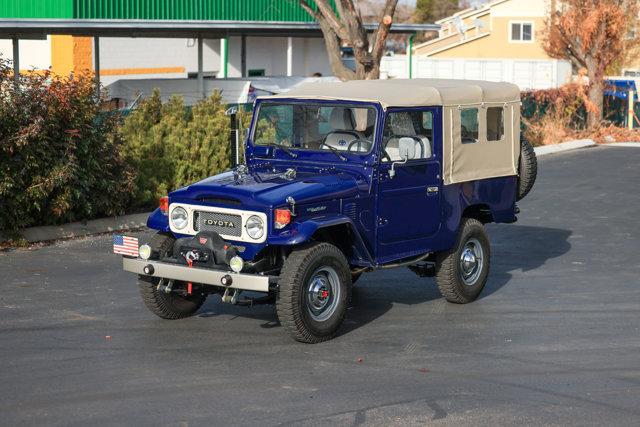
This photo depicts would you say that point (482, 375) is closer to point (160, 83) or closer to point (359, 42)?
point (359, 42)

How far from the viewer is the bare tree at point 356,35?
2341cm

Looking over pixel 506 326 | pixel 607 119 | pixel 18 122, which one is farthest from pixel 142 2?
pixel 506 326

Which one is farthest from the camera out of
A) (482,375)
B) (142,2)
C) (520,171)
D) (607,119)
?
(607,119)

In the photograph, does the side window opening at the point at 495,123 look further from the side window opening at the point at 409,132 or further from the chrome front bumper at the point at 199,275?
the chrome front bumper at the point at 199,275

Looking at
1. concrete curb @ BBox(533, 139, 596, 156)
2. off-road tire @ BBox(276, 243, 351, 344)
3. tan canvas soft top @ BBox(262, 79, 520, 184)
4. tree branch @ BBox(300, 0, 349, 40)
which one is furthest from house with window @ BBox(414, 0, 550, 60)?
off-road tire @ BBox(276, 243, 351, 344)

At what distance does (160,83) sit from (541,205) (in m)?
12.9

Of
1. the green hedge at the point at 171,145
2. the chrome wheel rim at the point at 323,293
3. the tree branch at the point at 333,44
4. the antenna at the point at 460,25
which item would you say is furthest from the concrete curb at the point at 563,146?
the antenna at the point at 460,25

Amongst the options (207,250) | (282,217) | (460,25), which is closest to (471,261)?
(282,217)

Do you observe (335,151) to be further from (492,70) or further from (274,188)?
(492,70)

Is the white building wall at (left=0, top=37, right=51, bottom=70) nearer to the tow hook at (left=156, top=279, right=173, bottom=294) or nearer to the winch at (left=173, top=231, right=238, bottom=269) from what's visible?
the tow hook at (left=156, top=279, right=173, bottom=294)

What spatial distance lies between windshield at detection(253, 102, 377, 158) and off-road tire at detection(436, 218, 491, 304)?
1538 millimetres

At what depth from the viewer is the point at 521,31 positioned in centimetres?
5409

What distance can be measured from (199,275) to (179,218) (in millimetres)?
774

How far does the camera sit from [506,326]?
9.77 m
